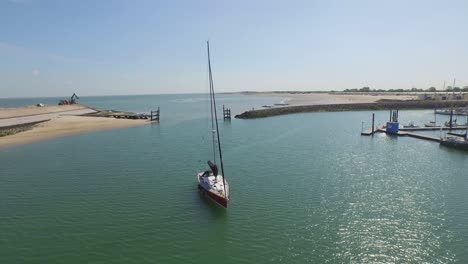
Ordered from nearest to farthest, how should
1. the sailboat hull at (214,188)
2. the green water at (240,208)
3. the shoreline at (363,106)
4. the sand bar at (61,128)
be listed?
1. the green water at (240,208)
2. the sailboat hull at (214,188)
3. the sand bar at (61,128)
4. the shoreline at (363,106)

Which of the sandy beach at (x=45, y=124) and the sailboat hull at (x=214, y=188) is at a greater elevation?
the sandy beach at (x=45, y=124)

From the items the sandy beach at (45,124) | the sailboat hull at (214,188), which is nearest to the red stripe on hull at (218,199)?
the sailboat hull at (214,188)

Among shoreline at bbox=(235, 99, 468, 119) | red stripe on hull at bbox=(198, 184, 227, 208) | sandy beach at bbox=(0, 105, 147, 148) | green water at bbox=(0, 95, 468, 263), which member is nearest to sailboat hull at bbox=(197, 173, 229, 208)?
red stripe on hull at bbox=(198, 184, 227, 208)

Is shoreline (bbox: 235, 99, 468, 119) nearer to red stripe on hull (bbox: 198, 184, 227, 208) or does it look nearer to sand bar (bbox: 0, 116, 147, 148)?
sand bar (bbox: 0, 116, 147, 148)

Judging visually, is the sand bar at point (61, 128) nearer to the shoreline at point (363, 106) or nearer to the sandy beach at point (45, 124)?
the sandy beach at point (45, 124)

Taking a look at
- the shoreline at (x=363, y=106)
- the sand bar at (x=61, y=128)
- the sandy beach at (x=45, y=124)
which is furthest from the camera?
the shoreline at (x=363, y=106)

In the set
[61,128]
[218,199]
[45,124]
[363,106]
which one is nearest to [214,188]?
[218,199]

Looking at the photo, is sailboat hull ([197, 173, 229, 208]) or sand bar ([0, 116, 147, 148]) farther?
sand bar ([0, 116, 147, 148])

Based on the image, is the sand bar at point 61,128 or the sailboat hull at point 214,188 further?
the sand bar at point 61,128

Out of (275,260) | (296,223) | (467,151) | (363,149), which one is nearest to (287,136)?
(363,149)
